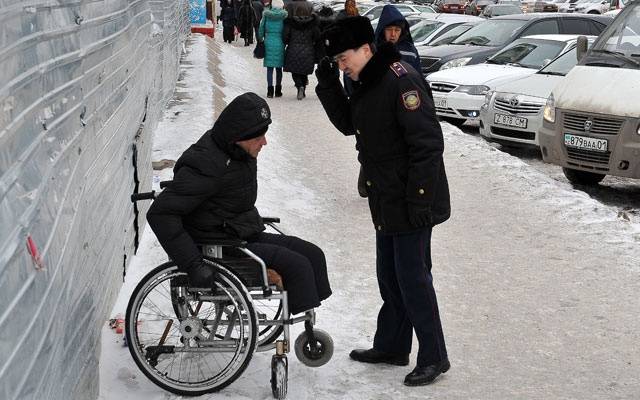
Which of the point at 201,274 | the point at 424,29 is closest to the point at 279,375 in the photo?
the point at 201,274

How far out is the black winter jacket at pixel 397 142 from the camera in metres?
4.86

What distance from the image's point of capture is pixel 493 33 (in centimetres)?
1789

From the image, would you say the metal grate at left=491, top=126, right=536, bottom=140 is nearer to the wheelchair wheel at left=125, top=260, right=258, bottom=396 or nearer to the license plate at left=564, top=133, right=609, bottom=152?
the license plate at left=564, top=133, right=609, bottom=152

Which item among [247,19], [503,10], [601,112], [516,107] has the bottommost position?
[503,10]

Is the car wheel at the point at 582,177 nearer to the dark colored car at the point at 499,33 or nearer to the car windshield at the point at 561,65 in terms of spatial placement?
the car windshield at the point at 561,65

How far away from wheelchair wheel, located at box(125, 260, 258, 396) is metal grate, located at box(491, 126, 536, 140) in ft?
26.7

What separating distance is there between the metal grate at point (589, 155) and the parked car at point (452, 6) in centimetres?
4243

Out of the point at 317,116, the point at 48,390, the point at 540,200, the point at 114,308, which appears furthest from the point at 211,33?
the point at 48,390

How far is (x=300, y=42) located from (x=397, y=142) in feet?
41.3

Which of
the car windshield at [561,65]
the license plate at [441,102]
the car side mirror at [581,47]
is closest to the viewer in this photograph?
the car side mirror at [581,47]

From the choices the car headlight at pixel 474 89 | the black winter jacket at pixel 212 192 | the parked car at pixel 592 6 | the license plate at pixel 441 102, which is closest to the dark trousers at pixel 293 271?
the black winter jacket at pixel 212 192

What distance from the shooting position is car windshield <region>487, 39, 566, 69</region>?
14828 millimetres

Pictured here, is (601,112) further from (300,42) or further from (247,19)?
(247,19)

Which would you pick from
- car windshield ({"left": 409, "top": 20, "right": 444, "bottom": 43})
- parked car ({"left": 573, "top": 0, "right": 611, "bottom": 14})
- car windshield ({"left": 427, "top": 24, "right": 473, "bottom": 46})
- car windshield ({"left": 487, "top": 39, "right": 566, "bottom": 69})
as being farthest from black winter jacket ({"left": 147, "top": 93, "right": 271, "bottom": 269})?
parked car ({"left": 573, "top": 0, "right": 611, "bottom": 14})
